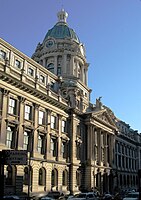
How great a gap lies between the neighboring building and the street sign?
12.9 meters

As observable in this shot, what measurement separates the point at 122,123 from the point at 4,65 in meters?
63.7

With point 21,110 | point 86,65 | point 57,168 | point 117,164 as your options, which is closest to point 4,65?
point 21,110

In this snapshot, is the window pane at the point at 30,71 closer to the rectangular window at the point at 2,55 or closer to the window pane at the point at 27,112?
the rectangular window at the point at 2,55

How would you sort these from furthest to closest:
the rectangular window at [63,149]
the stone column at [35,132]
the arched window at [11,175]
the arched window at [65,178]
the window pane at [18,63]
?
the rectangular window at [63,149] < the arched window at [65,178] < the window pane at [18,63] < the stone column at [35,132] < the arched window at [11,175]

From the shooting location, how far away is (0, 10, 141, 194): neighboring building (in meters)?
41.8

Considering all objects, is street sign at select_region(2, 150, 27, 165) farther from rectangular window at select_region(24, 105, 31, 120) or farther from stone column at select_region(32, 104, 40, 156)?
stone column at select_region(32, 104, 40, 156)

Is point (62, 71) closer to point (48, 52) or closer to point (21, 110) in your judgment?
point (48, 52)

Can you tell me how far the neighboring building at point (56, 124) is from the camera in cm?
4181

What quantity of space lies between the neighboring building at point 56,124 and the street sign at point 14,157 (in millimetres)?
12928

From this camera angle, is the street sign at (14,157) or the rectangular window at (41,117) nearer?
the street sign at (14,157)

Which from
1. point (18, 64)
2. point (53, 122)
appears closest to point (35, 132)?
point (53, 122)

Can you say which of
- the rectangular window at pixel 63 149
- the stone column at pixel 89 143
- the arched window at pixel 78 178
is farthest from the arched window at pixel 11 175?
the stone column at pixel 89 143

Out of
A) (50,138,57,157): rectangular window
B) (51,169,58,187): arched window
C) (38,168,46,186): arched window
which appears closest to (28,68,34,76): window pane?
(50,138,57,157): rectangular window

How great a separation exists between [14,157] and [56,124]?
30052mm
